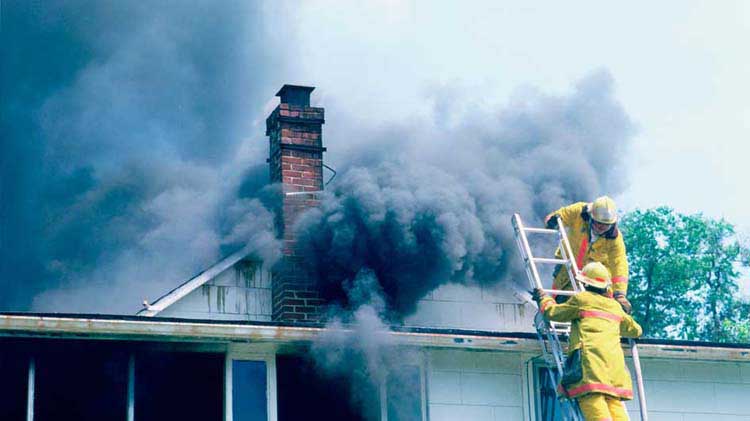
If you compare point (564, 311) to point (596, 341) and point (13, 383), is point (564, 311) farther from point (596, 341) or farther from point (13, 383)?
point (13, 383)

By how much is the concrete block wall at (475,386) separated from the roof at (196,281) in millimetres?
3850

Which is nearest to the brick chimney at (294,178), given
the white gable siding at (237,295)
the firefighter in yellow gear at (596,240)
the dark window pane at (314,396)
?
the white gable siding at (237,295)

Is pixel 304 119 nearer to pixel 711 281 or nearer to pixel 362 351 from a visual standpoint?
pixel 362 351

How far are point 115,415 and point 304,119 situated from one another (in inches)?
215

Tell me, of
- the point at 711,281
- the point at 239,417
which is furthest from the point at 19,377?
the point at 711,281

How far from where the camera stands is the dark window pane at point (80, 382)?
10188 millimetres

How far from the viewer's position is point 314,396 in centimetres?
1107

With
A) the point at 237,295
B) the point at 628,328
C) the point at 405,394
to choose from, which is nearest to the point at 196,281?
the point at 237,295

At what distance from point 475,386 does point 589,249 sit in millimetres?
1516

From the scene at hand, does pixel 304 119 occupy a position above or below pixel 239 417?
above

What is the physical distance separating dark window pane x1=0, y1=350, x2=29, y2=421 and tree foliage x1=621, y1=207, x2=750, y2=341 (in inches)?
719

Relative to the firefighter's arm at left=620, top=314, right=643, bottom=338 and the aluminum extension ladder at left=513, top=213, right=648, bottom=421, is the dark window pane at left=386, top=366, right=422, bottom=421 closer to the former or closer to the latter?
the aluminum extension ladder at left=513, top=213, right=648, bottom=421

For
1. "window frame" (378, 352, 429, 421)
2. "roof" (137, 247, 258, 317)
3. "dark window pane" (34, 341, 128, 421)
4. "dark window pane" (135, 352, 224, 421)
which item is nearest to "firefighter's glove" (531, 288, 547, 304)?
"window frame" (378, 352, 429, 421)

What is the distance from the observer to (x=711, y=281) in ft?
89.5
